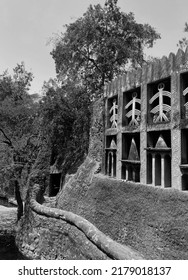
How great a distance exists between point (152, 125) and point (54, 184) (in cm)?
1008

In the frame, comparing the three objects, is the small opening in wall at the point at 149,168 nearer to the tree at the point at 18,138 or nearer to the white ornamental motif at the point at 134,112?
the white ornamental motif at the point at 134,112

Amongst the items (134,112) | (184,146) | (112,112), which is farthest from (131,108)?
(184,146)

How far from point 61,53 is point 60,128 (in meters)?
6.14

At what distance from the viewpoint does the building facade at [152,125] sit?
760 centimetres

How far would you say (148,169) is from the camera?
8.73m

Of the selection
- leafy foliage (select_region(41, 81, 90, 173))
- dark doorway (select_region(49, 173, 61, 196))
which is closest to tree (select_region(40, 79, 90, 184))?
leafy foliage (select_region(41, 81, 90, 173))

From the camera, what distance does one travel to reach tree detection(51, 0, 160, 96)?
16312 millimetres

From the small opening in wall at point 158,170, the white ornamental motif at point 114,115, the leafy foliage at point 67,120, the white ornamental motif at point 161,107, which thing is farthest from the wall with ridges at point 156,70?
the leafy foliage at point 67,120

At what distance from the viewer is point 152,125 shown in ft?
28.5

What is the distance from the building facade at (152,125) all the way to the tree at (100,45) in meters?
6.17

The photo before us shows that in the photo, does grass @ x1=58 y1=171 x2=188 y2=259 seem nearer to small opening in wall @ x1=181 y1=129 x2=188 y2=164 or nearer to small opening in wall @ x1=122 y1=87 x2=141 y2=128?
small opening in wall @ x1=181 y1=129 x2=188 y2=164

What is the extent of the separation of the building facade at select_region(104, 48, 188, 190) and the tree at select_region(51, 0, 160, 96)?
243 inches

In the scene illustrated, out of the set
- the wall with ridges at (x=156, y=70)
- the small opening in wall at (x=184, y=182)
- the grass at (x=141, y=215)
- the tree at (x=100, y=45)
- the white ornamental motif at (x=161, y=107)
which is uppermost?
the tree at (x=100, y=45)

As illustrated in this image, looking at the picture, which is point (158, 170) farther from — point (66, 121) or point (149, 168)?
point (66, 121)
